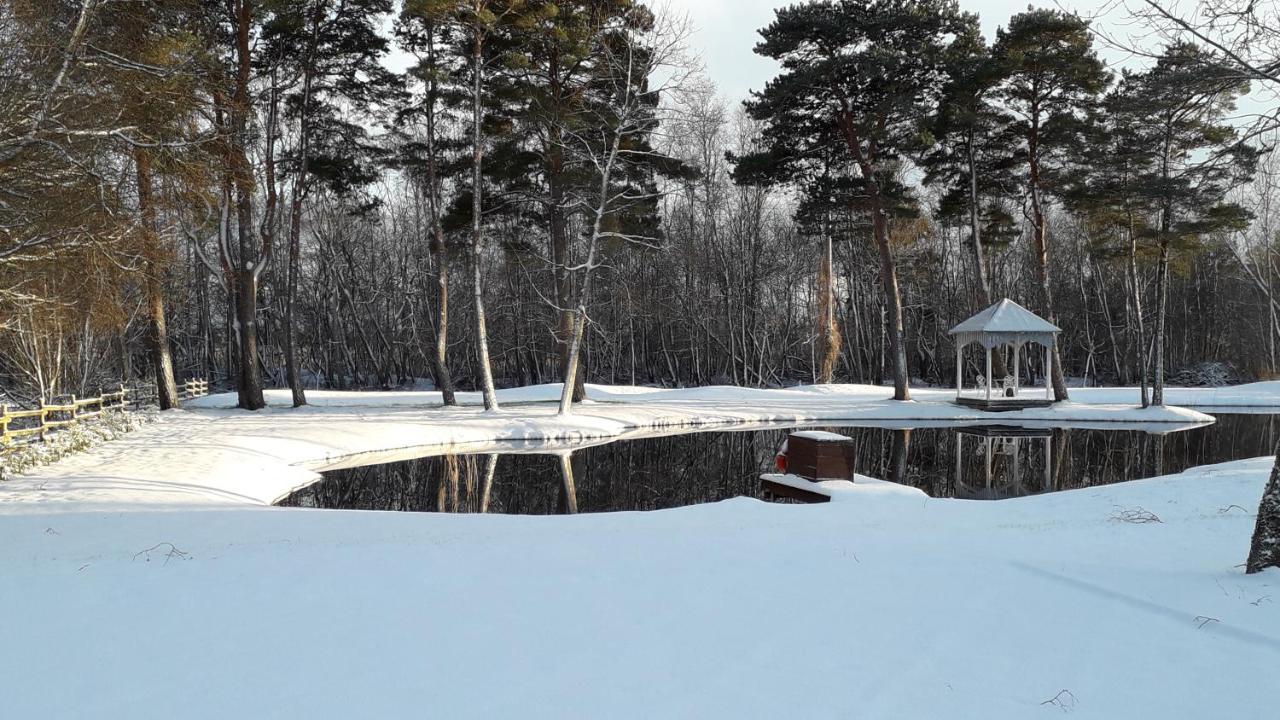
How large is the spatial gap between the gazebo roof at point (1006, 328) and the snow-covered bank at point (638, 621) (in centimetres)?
1575

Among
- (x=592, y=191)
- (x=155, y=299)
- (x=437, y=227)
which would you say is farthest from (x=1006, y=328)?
(x=155, y=299)

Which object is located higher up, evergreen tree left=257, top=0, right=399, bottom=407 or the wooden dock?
evergreen tree left=257, top=0, right=399, bottom=407

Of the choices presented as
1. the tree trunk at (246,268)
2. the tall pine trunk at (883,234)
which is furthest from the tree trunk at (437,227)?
the tall pine trunk at (883,234)

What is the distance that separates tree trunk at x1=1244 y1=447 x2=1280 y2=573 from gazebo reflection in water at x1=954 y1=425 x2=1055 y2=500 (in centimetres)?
591

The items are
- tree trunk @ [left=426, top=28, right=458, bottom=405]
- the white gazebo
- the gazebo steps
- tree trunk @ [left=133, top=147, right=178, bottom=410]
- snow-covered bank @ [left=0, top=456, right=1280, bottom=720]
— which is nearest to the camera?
snow-covered bank @ [left=0, top=456, right=1280, bottom=720]

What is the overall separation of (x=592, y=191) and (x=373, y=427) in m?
8.44

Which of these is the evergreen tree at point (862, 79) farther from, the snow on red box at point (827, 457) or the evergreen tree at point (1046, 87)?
the snow on red box at point (827, 457)

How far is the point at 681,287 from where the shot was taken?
36.0 metres

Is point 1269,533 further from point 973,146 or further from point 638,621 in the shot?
point 973,146

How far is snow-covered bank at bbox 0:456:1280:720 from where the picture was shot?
12.0 ft

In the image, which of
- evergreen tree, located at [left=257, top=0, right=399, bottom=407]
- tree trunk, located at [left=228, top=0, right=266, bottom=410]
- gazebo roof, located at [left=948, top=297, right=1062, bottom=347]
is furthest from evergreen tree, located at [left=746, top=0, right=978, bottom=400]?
tree trunk, located at [left=228, top=0, right=266, bottom=410]

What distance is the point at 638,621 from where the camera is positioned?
15.3 feet

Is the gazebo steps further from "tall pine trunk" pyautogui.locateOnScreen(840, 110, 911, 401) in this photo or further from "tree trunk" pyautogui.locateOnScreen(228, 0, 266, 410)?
"tree trunk" pyautogui.locateOnScreen(228, 0, 266, 410)

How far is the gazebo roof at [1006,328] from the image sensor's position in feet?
71.9
